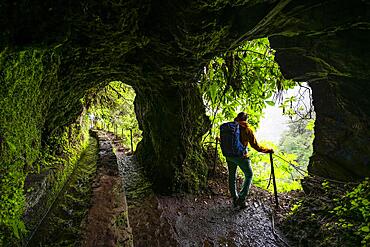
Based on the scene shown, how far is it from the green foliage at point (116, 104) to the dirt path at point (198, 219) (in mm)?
5982

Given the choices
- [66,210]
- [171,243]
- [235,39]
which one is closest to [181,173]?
[171,243]

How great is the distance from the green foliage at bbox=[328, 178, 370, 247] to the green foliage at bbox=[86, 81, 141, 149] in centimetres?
939

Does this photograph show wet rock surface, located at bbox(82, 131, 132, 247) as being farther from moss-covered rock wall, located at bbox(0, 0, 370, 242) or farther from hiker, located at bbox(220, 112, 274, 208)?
hiker, located at bbox(220, 112, 274, 208)

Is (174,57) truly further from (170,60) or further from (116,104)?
(116,104)

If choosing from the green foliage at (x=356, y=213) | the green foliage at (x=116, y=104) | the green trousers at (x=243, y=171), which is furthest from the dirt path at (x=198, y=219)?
the green foliage at (x=116, y=104)

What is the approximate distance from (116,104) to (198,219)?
9.89 metres

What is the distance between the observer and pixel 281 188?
932 cm

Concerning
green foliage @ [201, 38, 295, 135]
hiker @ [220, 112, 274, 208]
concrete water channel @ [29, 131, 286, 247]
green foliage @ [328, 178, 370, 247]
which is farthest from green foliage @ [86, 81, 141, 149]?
green foliage @ [328, 178, 370, 247]

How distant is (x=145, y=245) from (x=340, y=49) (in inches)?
209

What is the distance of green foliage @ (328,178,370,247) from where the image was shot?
12.0ft

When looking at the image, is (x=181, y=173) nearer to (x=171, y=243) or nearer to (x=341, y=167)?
(x=171, y=243)

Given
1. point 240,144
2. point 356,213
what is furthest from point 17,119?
point 356,213

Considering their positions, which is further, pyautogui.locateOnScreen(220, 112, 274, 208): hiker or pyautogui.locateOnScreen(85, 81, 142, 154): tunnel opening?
pyautogui.locateOnScreen(85, 81, 142, 154): tunnel opening

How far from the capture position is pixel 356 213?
13.5 ft
